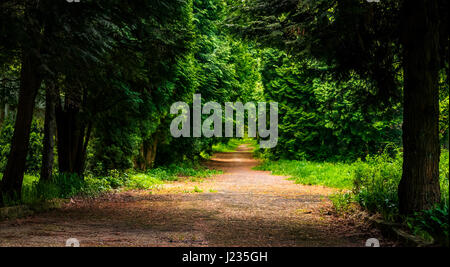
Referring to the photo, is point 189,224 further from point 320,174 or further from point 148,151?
point 148,151

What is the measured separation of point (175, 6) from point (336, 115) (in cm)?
1522

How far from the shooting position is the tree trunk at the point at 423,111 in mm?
5863

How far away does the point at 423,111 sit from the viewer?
5941 millimetres

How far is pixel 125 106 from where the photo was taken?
11.3 metres

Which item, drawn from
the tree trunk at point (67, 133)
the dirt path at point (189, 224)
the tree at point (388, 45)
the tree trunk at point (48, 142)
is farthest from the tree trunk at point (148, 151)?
the tree at point (388, 45)

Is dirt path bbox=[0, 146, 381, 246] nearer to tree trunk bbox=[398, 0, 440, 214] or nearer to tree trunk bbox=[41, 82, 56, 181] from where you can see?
tree trunk bbox=[398, 0, 440, 214]

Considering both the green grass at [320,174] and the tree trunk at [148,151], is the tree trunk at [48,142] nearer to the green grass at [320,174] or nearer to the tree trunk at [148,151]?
the tree trunk at [148,151]

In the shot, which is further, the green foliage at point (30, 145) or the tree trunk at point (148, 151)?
the tree trunk at point (148, 151)

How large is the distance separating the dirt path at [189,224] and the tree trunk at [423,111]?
3.52 ft

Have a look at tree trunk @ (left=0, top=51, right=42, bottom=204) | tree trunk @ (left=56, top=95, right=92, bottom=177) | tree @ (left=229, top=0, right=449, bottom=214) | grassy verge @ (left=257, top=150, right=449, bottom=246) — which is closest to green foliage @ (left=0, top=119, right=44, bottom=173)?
tree trunk @ (left=56, top=95, right=92, bottom=177)

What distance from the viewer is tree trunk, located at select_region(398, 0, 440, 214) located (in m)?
5.86

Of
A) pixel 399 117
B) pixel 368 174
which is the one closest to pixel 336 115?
pixel 399 117
